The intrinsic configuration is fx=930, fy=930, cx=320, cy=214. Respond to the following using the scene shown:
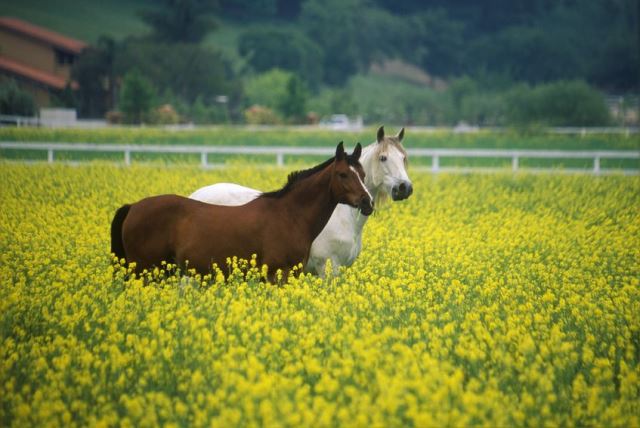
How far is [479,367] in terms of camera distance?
6.94m

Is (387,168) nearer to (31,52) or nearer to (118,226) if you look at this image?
(118,226)

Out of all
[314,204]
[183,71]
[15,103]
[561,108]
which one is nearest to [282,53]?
[183,71]

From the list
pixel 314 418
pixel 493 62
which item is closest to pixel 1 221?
pixel 314 418

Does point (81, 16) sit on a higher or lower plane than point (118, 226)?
higher

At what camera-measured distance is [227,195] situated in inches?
436

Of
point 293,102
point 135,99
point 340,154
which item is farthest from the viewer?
point 293,102

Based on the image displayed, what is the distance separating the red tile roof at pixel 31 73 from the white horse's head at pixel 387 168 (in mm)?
61310

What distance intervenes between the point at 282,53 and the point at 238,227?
116233 mm

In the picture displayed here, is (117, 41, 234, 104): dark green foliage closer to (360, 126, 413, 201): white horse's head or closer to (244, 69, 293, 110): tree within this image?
(244, 69, 293, 110): tree

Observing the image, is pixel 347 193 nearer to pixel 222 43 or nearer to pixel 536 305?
pixel 536 305

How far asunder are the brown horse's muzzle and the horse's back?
2201 millimetres

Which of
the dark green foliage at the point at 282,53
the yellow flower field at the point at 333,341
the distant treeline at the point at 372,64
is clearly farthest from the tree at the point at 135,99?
the dark green foliage at the point at 282,53

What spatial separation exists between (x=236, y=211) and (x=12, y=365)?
3.11 metres

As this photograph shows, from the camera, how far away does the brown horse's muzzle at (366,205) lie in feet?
29.3
